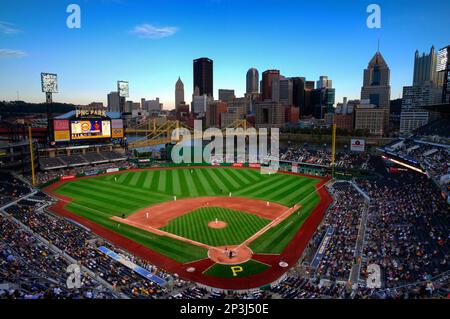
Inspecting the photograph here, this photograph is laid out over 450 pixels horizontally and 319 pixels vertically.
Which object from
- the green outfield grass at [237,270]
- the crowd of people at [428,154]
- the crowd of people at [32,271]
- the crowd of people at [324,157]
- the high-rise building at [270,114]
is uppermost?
the high-rise building at [270,114]

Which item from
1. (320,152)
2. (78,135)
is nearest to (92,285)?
(78,135)

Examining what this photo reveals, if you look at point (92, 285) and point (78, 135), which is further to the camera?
point (78, 135)

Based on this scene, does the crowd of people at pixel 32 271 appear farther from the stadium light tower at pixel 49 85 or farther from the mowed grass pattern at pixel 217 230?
the stadium light tower at pixel 49 85

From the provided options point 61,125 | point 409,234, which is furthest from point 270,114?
point 409,234

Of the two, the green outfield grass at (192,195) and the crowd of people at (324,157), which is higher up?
the crowd of people at (324,157)

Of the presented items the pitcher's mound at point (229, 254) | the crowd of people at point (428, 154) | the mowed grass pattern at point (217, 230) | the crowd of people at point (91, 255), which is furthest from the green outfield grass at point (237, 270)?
the crowd of people at point (428, 154)

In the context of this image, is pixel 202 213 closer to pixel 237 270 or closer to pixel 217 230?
pixel 217 230
